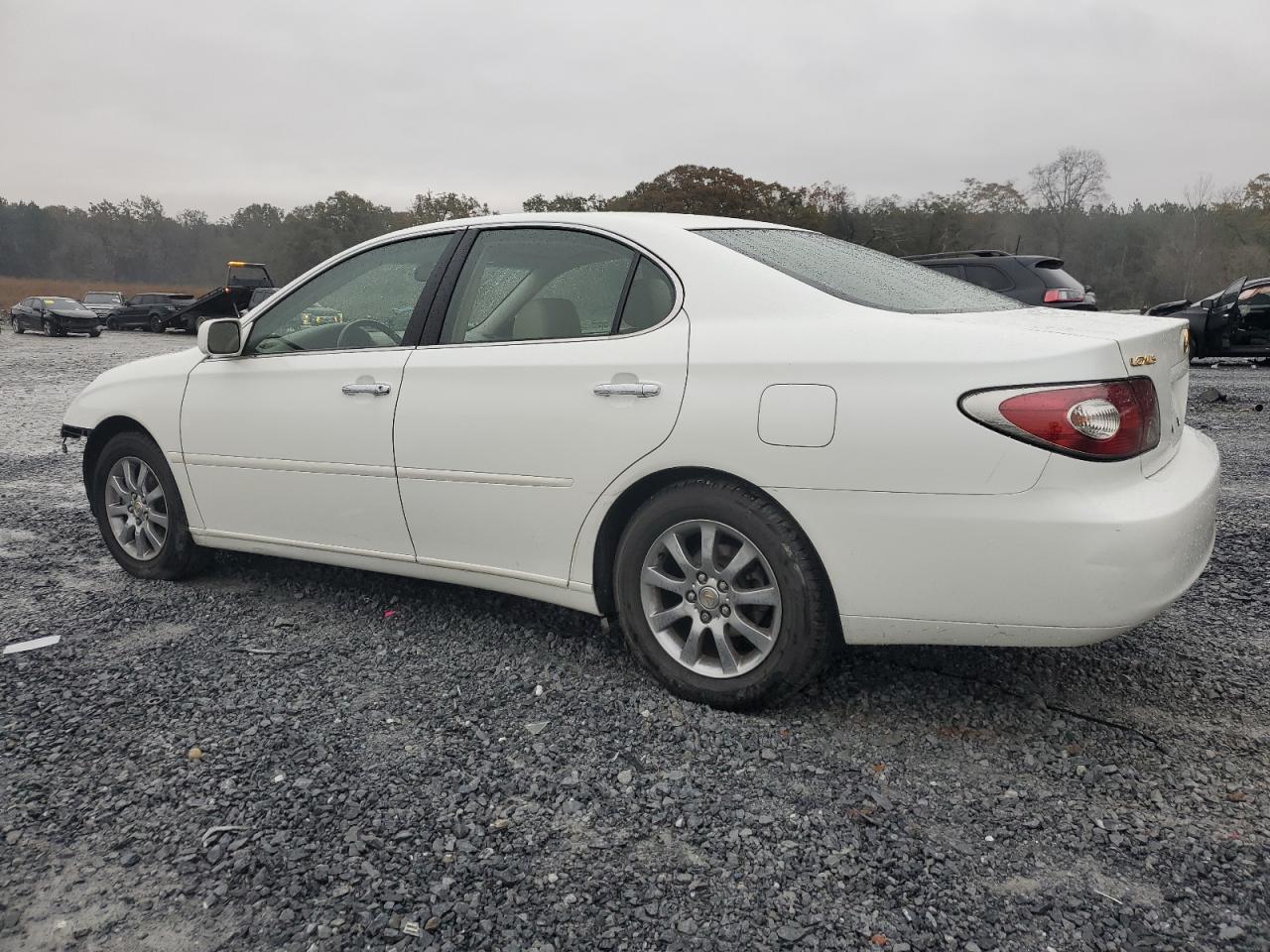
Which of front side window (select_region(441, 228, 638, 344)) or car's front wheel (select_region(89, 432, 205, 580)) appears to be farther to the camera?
car's front wheel (select_region(89, 432, 205, 580))

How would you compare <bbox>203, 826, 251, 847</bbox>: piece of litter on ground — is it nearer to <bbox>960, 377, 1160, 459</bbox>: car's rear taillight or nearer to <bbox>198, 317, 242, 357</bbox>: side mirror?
<bbox>960, 377, 1160, 459</bbox>: car's rear taillight

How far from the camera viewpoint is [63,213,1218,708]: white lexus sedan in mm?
2574

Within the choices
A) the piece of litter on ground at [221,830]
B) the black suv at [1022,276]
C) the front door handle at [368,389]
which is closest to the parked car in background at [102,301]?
the black suv at [1022,276]

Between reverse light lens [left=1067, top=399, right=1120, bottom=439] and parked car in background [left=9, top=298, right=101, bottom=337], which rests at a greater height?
reverse light lens [left=1067, top=399, right=1120, bottom=439]

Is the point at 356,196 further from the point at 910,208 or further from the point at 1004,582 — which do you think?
the point at 1004,582

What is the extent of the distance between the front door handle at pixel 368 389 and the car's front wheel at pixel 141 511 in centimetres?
128

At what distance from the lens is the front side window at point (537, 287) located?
11.0 feet

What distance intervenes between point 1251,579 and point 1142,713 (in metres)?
1.75

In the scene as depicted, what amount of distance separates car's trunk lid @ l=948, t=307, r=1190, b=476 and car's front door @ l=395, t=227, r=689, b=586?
39.8 inches

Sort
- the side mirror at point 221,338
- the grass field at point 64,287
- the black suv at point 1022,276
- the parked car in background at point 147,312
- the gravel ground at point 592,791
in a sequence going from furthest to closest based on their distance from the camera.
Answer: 1. the grass field at point 64,287
2. the parked car in background at point 147,312
3. the black suv at point 1022,276
4. the side mirror at point 221,338
5. the gravel ground at point 592,791

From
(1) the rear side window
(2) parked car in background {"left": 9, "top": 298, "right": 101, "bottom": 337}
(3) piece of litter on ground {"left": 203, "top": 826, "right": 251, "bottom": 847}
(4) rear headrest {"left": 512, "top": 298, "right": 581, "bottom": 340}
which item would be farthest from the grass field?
(3) piece of litter on ground {"left": 203, "top": 826, "right": 251, "bottom": 847}

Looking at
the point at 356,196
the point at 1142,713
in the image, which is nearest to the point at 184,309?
the point at 356,196

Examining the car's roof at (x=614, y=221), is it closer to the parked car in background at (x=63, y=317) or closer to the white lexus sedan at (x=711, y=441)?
the white lexus sedan at (x=711, y=441)

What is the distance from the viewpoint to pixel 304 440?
3.92m
